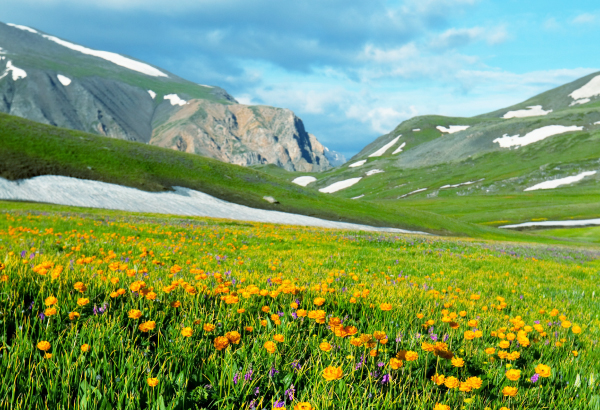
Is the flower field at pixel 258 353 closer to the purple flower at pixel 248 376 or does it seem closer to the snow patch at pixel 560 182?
the purple flower at pixel 248 376

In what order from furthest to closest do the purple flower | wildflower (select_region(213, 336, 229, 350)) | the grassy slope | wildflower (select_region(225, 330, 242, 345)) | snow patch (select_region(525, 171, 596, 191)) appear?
1. snow patch (select_region(525, 171, 596, 191))
2. the grassy slope
3. wildflower (select_region(225, 330, 242, 345))
4. wildflower (select_region(213, 336, 229, 350))
5. the purple flower

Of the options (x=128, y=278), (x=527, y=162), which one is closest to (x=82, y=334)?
(x=128, y=278)

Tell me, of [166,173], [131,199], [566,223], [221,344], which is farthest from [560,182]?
[221,344]

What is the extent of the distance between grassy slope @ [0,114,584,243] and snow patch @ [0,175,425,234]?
110 inches

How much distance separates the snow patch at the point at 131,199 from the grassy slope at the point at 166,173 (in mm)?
2798

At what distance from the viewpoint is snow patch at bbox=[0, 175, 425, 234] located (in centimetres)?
4450

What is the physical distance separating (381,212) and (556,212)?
56942 millimetres

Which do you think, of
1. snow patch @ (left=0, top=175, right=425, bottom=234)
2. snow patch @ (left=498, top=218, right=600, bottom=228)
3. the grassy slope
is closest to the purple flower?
snow patch @ (left=0, top=175, right=425, bottom=234)

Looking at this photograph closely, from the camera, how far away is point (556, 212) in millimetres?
94125

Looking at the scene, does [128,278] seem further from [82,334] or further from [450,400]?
[450,400]

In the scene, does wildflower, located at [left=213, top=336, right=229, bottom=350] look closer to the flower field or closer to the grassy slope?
the flower field

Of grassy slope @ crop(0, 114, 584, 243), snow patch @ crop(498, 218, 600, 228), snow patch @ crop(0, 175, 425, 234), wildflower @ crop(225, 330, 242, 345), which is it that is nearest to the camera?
wildflower @ crop(225, 330, 242, 345)

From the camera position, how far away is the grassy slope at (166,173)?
5453 cm

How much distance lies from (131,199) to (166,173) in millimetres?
17683
